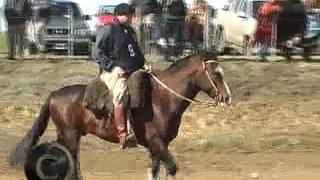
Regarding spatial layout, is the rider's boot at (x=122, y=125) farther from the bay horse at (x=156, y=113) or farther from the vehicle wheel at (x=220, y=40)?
the vehicle wheel at (x=220, y=40)

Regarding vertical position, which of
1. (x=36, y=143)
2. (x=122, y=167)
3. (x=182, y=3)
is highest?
(x=182, y=3)

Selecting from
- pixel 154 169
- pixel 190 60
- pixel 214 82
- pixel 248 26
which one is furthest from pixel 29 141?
pixel 248 26

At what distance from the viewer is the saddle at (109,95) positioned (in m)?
12.6

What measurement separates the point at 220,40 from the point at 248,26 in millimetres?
848

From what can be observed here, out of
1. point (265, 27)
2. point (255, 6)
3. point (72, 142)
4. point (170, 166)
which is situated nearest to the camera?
point (170, 166)

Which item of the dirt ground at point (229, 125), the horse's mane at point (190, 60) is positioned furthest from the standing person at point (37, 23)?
the horse's mane at point (190, 60)

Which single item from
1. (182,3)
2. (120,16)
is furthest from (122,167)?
(182,3)

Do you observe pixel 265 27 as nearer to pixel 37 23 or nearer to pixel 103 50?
pixel 37 23

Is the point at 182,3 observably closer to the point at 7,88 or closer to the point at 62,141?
the point at 7,88

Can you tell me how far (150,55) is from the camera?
2198 centimetres

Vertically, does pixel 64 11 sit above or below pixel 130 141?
above

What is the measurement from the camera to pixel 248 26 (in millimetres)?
23266

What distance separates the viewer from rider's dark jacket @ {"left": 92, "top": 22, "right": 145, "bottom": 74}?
12586 millimetres

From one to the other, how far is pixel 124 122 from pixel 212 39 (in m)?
10.4
